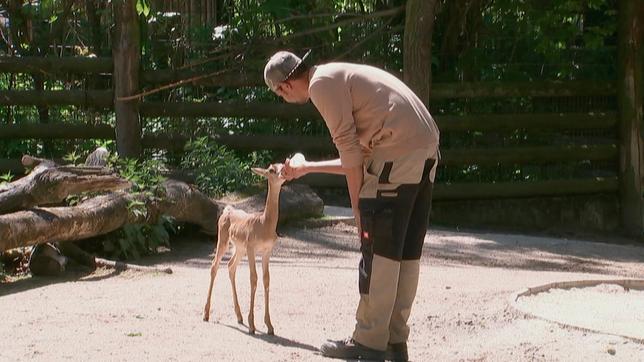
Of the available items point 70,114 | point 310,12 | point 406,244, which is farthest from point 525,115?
point 406,244

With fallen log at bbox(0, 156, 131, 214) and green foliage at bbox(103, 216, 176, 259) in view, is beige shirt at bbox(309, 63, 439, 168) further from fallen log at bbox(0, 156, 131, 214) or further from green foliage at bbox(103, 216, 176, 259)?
green foliage at bbox(103, 216, 176, 259)

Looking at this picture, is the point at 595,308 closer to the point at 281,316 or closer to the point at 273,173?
the point at 281,316

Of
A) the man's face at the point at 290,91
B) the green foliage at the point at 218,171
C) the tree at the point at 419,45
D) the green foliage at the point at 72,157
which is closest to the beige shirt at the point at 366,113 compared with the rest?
the man's face at the point at 290,91

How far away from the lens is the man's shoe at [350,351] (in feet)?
18.2

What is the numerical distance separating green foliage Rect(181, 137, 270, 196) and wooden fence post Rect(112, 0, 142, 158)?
4.26 ft

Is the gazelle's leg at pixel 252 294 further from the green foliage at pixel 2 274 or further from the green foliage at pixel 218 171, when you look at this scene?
the green foliage at pixel 218 171

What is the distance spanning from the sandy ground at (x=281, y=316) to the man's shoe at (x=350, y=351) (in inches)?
4.3

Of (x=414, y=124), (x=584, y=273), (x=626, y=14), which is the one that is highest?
(x=626, y=14)

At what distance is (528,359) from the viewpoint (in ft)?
19.7

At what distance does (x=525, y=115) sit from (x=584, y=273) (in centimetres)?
528

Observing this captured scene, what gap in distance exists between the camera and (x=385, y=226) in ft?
17.8

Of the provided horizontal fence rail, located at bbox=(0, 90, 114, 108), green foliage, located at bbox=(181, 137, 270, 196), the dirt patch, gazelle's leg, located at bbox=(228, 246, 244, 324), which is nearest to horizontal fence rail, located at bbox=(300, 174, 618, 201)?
green foliage, located at bbox=(181, 137, 270, 196)

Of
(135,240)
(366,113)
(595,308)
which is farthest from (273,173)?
(135,240)

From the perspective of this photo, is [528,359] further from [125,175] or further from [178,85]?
[178,85]
